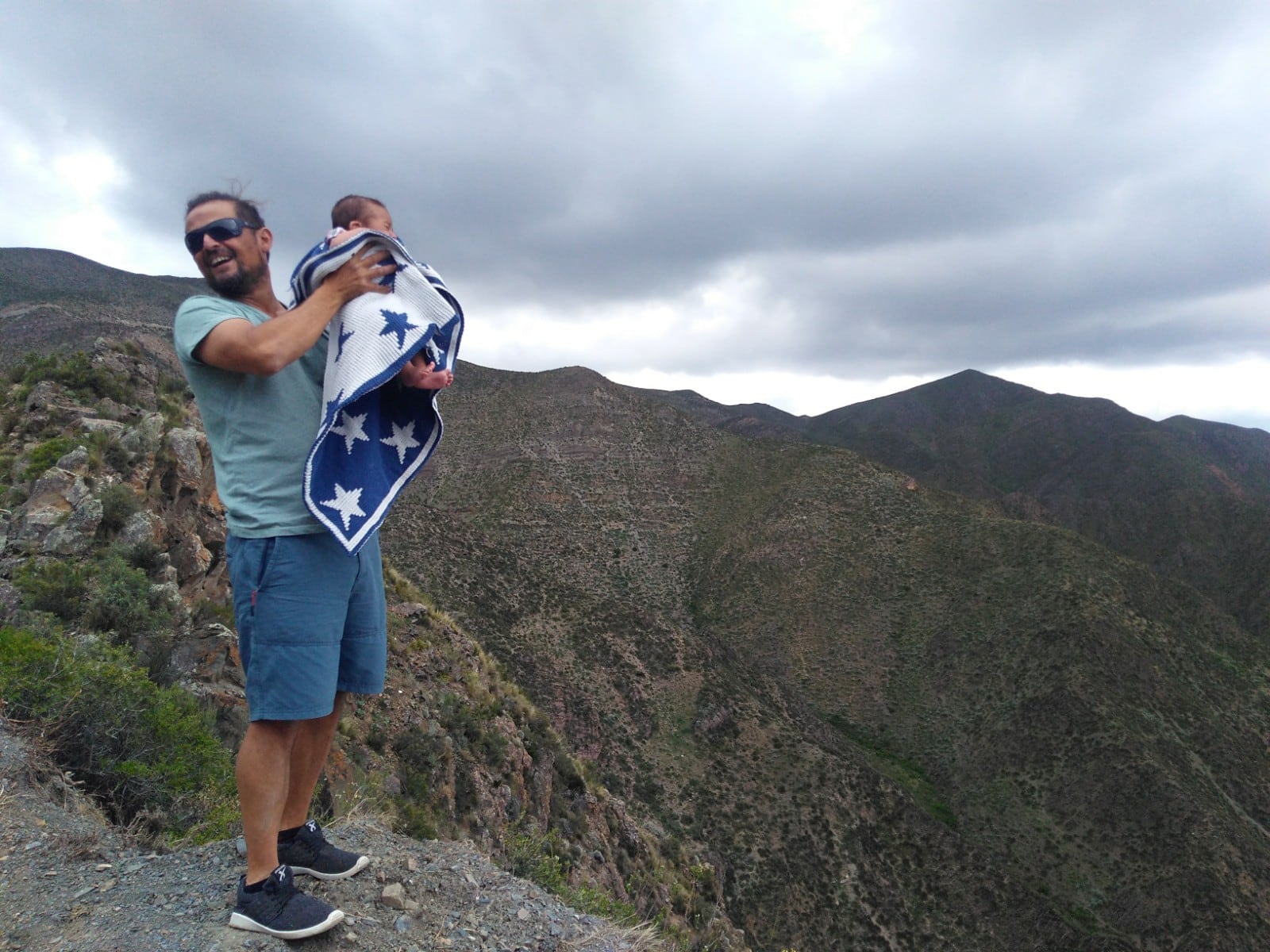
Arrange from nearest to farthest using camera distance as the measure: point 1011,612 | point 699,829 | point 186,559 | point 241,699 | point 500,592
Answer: point 241,699
point 186,559
point 699,829
point 500,592
point 1011,612

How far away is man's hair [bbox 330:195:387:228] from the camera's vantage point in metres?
2.81

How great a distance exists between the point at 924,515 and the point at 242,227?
43794 mm

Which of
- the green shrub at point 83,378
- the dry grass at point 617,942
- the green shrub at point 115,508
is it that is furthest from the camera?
the green shrub at point 83,378

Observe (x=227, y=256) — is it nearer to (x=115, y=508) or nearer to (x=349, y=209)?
(x=349, y=209)

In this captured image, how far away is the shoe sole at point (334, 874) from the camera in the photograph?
9.33 ft

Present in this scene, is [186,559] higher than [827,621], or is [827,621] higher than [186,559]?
[186,559]

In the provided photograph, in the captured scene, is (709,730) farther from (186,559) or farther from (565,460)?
(565,460)

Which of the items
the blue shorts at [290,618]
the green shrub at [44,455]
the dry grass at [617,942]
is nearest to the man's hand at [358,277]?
the blue shorts at [290,618]

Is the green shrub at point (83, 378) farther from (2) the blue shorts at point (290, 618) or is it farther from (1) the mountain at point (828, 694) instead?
(2) the blue shorts at point (290, 618)

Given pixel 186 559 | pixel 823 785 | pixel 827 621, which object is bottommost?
pixel 823 785

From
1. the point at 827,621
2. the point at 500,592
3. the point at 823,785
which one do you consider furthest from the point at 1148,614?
the point at 500,592

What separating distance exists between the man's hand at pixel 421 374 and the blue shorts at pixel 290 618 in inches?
25.6

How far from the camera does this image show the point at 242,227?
261cm

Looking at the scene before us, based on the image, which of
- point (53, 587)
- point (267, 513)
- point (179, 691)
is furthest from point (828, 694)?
point (267, 513)
